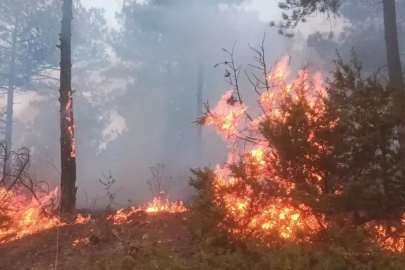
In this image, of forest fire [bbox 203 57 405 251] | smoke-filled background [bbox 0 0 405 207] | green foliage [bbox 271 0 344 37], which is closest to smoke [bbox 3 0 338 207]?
smoke-filled background [bbox 0 0 405 207]

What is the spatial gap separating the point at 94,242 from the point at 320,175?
12.0ft

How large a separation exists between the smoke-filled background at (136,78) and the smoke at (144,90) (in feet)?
0.30

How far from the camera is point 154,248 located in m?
5.11

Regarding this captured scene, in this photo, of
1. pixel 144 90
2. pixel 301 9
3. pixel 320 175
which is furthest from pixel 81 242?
pixel 144 90

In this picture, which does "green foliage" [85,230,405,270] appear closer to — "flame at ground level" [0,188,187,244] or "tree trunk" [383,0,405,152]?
"flame at ground level" [0,188,187,244]

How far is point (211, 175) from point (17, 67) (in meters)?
25.6

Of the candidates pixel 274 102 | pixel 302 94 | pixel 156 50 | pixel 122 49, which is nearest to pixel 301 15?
pixel 274 102

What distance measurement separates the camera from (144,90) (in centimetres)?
3678

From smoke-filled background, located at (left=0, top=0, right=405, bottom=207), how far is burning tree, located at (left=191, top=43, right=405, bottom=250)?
18511 mm

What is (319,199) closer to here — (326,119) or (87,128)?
(326,119)

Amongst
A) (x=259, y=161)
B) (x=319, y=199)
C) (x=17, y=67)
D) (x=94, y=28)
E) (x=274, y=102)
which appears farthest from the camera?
(x=94, y=28)

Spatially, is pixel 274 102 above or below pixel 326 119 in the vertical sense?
above

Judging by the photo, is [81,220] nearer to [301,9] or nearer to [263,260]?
[263,260]

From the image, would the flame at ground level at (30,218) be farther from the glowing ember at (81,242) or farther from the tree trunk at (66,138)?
the glowing ember at (81,242)
